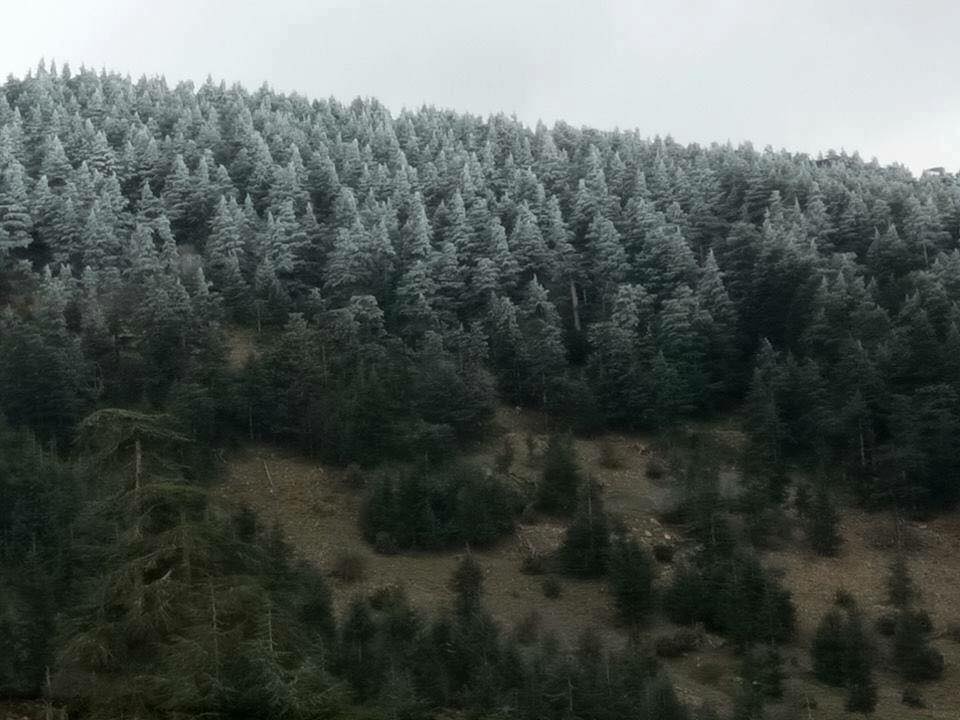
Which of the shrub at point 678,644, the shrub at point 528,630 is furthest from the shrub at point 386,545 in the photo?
the shrub at point 678,644

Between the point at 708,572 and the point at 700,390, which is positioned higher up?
the point at 700,390

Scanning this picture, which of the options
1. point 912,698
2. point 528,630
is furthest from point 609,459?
point 912,698

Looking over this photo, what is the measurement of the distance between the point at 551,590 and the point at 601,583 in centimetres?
234

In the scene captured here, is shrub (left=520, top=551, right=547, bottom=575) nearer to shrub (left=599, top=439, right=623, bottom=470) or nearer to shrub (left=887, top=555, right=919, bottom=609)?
shrub (left=599, top=439, right=623, bottom=470)

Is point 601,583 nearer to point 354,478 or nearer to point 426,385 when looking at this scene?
point 354,478

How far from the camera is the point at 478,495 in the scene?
4744cm

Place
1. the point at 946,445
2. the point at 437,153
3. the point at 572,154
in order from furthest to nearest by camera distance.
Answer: the point at 572,154 < the point at 437,153 < the point at 946,445

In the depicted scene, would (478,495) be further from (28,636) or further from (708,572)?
(28,636)

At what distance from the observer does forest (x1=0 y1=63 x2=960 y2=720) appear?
528 inches

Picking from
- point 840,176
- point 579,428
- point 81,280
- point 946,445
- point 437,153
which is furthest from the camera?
point 437,153

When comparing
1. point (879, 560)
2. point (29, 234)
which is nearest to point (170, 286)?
point (29, 234)

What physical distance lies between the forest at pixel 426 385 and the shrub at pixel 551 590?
180 millimetres

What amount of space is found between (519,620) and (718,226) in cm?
5096

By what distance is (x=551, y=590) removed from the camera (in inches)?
1641
